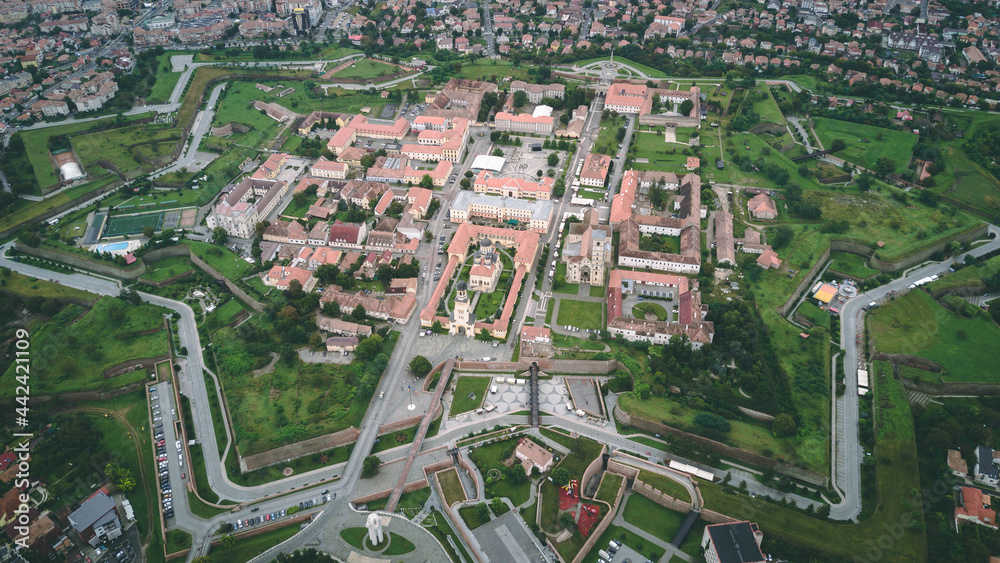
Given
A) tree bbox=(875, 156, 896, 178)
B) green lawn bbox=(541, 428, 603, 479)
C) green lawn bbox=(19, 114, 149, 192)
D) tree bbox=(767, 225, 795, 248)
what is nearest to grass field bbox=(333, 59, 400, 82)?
green lawn bbox=(19, 114, 149, 192)

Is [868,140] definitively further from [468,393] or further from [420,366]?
[420,366]

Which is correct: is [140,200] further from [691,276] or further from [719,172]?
[719,172]

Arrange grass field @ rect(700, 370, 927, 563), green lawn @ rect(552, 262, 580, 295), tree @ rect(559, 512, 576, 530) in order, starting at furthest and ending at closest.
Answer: green lawn @ rect(552, 262, 580, 295), tree @ rect(559, 512, 576, 530), grass field @ rect(700, 370, 927, 563)

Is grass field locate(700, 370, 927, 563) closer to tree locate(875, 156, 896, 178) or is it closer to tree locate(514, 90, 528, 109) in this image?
tree locate(875, 156, 896, 178)

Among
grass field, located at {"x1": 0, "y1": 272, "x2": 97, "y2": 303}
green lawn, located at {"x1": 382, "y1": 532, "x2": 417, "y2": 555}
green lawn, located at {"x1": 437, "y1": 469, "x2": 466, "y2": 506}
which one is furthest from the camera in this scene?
grass field, located at {"x1": 0, "y1": 272, "x2": 97, "y2": 303}

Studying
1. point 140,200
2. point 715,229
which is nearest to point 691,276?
point 715,229

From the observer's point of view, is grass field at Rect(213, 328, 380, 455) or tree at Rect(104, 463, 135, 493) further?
grass field at Rect(213, 328, 380, 455)

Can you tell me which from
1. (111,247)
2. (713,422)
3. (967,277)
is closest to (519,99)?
(111,247)
